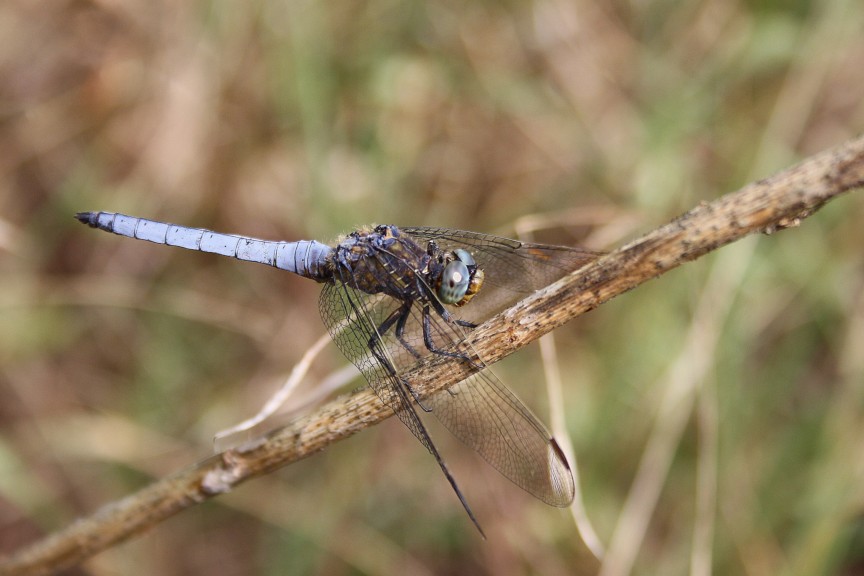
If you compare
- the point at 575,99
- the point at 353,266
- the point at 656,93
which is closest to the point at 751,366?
the point at 656,93

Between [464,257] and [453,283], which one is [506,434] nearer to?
[453,283]

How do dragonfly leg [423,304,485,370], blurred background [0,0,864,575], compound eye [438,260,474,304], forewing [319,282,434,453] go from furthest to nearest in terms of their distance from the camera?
blurred background [0,0,864,575] → compound eye [438,260,474,304] → forewing [319,282,434,453] → dragonfly leg [423,304,485,370]

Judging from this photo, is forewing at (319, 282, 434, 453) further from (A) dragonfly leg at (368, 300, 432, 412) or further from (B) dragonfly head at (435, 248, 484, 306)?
(B) dragonfly head at (435, 248, 484, 306)

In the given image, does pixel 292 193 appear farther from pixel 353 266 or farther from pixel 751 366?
pixel 751 366

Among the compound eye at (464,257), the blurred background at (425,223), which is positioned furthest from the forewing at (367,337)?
the blurred background at (425,223)

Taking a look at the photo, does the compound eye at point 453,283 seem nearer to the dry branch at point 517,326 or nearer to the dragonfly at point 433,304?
the dragonfly at point 433,304

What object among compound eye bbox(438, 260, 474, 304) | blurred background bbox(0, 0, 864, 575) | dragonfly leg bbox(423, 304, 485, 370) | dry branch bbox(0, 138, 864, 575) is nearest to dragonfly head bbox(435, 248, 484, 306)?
compound eye bbox(438, 260, 474, 304)

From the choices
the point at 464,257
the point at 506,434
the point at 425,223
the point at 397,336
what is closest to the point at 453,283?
the point at 464,257
